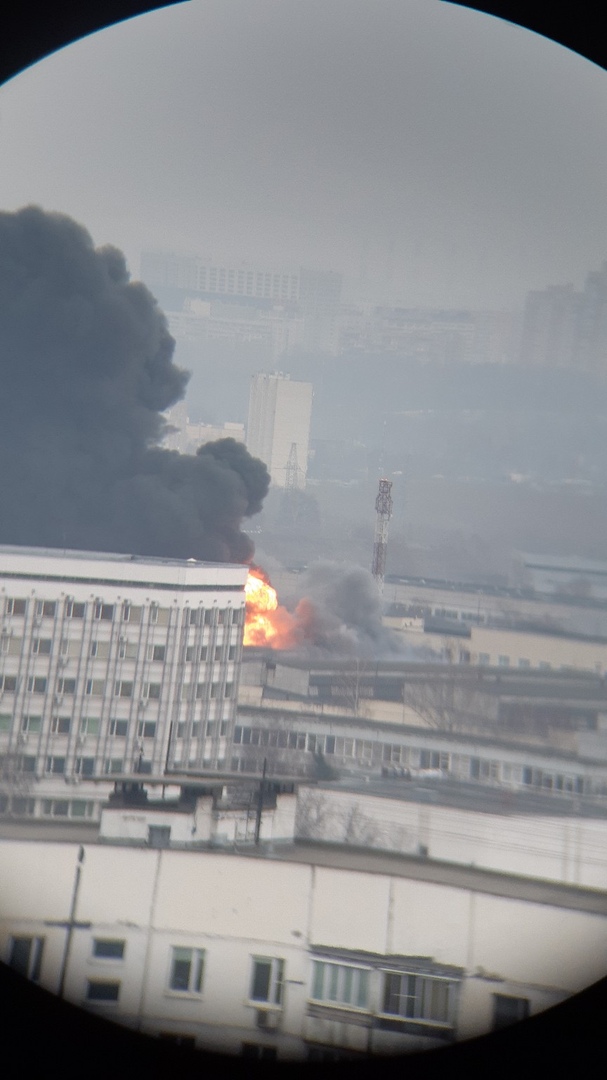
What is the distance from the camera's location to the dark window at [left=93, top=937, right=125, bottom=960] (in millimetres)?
4012

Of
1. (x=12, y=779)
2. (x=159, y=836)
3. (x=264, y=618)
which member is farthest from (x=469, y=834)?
(x=264, y=618)

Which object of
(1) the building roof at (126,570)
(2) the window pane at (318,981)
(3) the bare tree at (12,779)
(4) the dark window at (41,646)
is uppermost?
(1) the building roof at (126,570)

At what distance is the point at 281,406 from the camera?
24.0 m

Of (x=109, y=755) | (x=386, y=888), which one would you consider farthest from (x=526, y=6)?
(x=109, y=755)

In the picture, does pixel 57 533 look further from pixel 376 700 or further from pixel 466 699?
pixel 466 699

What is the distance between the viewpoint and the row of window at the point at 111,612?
18000 mm

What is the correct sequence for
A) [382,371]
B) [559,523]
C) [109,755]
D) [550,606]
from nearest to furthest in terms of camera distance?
[109,755] → [550,606] → [559,523] → [382,371]

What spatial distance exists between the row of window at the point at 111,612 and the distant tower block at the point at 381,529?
4.51 m

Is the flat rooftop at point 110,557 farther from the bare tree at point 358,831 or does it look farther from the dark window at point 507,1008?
the dark window at point 507,1008

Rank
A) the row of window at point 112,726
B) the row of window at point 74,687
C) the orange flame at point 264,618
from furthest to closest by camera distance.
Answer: the orange flame at point 264,618 < the row of window at point 74,687 < the row of window at point 112,726

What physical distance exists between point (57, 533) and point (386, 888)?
1829 centimetres

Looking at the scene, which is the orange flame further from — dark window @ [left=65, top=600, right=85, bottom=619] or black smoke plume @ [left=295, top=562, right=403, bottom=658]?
dark window @ [left=65, top=600, right=85, bottom=619]

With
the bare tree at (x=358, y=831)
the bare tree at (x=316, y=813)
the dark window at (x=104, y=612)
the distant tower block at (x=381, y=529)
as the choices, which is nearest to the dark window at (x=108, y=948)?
the bare tree at (x=358, y=831)

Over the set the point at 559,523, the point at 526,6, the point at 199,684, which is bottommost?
the point at 526,6
